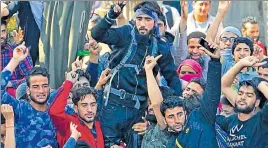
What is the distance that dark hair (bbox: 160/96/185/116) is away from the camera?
12.6 metres

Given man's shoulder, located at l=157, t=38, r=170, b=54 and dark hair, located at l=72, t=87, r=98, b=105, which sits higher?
man's shoulder, located at l=157, t=38, r=170, b=54

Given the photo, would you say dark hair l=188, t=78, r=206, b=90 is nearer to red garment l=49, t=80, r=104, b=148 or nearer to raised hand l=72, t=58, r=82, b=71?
red garment l=49, t=80, r=104, b=148

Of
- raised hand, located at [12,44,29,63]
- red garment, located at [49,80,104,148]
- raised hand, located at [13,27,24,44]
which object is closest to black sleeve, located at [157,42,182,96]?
red garment, located at [49,80,104,148]

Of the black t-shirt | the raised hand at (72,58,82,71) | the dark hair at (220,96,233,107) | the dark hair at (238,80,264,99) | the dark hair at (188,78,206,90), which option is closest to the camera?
the black t-shirt

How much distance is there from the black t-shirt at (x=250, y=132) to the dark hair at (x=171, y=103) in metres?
0.55

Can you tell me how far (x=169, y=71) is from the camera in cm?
1359

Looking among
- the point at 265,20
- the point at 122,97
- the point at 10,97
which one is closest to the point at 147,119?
the point at 122,97

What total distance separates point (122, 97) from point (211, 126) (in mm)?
1360

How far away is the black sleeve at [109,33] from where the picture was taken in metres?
13.0

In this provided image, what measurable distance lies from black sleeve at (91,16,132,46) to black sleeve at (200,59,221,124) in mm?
1307

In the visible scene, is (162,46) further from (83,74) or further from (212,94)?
(212,94)

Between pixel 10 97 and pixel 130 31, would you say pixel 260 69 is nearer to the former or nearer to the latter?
pixel 130 31

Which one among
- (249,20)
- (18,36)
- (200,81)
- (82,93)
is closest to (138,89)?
(200,81)

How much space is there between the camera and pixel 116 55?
13.4 meters
